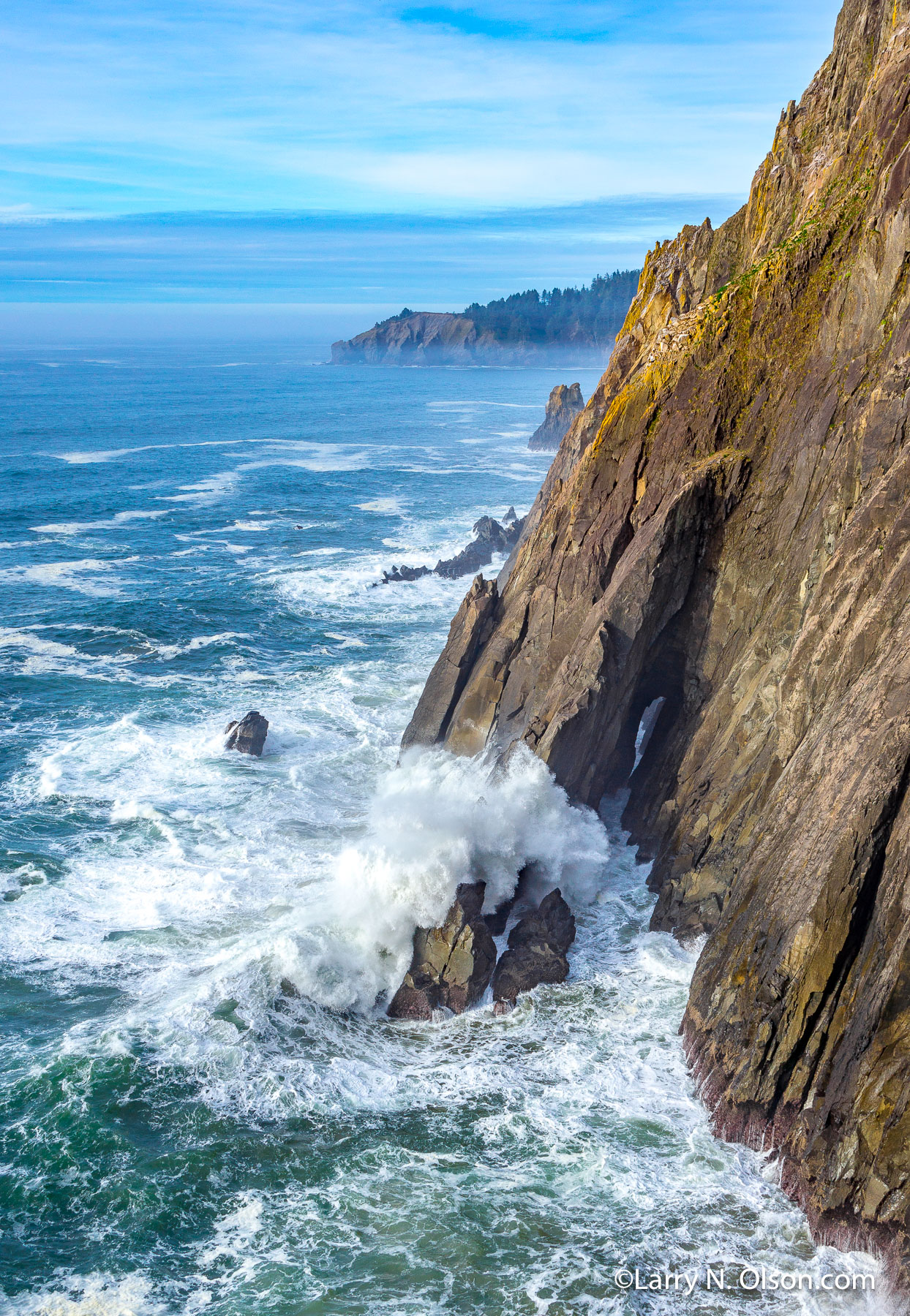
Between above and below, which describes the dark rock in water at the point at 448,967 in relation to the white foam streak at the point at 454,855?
below

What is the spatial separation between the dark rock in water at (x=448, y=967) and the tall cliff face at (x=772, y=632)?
16.9 ft

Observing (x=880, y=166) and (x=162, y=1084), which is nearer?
(x=162, y=1084)

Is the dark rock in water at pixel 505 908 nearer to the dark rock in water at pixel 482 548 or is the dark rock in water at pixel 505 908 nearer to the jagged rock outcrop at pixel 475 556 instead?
the jagged rock outcrop at pixel 475 556

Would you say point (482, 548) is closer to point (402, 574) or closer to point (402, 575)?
point (402, 574)

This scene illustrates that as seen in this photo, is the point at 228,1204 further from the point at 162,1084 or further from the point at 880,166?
the point at 880,166

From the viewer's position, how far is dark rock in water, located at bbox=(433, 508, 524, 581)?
207 feet

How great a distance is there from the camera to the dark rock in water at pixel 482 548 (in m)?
63.1

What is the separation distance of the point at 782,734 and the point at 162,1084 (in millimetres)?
16252

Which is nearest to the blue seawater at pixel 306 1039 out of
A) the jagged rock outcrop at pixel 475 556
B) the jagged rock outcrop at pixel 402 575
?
the jagged rock outcrop at pixel 402 575

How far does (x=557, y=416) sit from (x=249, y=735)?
8233 centimetres

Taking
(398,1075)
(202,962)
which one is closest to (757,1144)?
(398,1075)

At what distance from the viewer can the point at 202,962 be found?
24.4 m

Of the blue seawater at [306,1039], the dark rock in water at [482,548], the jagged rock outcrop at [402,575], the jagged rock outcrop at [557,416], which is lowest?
the blue seawater at [306,1039]

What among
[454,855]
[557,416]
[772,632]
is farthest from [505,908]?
[557,416]
